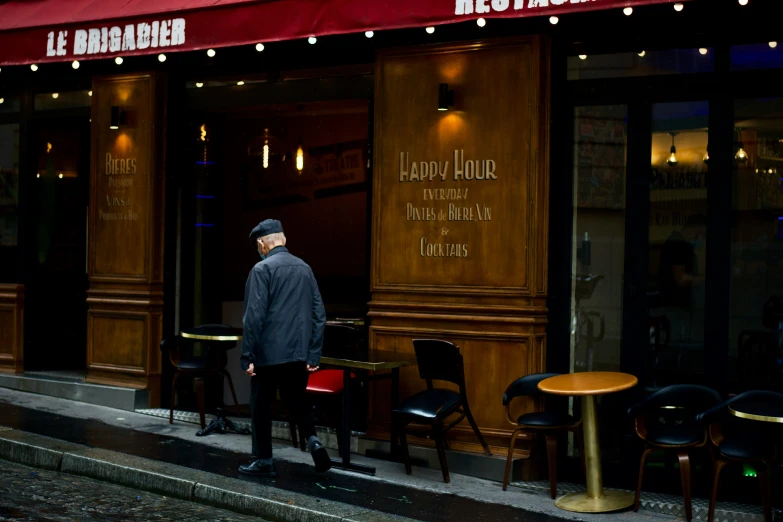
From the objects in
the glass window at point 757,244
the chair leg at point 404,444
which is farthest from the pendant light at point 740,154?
the chair leg at point 404,444

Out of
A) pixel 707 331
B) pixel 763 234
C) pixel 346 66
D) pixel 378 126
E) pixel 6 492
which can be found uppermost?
pixel 346 66

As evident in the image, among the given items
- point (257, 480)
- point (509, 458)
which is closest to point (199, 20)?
point (257, 480)

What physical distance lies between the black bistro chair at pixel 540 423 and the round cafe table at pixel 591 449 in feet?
0.79

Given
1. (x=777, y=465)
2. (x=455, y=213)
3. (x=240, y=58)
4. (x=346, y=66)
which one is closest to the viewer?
(x=777, y=465)

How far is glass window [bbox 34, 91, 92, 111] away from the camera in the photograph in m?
11.4

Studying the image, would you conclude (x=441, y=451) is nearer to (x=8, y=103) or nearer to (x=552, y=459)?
(x=552, y=459)

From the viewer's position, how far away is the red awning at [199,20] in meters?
7.52

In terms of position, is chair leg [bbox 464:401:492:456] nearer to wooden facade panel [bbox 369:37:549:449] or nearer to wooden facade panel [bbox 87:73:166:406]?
wooden facade panel [bbox 369:37:549:449]

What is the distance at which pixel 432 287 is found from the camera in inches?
334

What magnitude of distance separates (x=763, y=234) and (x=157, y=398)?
6012 millimetres

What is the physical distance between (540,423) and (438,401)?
0.78 m

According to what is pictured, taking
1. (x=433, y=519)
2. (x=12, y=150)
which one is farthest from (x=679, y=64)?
(x=12, y=150)

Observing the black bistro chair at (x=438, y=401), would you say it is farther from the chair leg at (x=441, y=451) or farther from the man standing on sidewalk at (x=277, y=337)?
the man standing on sidewalk at (x=277, y=337)

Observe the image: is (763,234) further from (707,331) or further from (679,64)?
(679,64)
